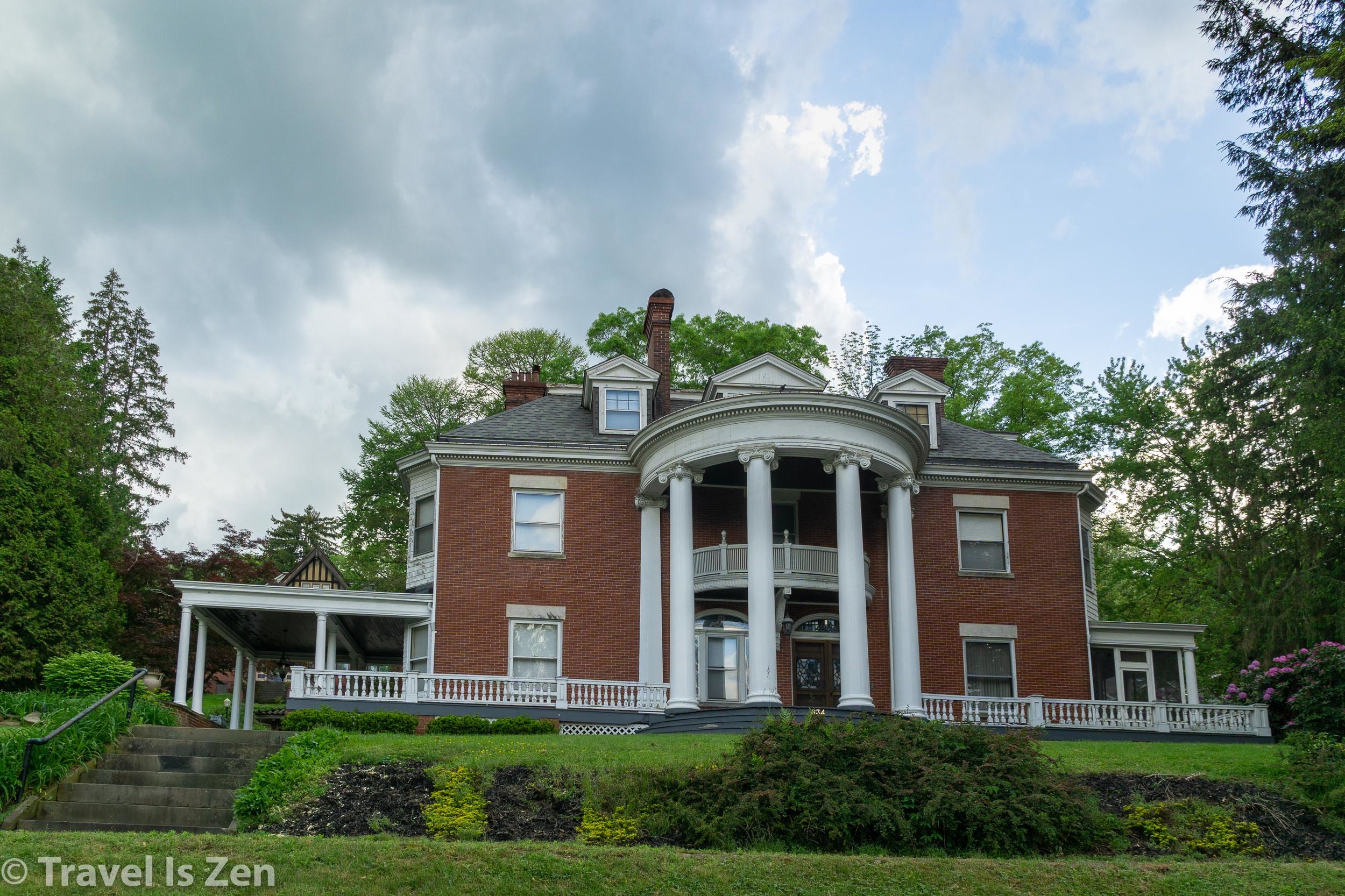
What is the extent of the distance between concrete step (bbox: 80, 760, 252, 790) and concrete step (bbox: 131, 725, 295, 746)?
1.53 m

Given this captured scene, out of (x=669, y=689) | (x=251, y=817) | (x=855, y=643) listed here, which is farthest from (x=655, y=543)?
(x=251, y=817)

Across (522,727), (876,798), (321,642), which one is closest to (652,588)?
(522,727)

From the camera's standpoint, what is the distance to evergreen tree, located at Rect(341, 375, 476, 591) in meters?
47.4

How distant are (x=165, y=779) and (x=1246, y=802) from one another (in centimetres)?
1401

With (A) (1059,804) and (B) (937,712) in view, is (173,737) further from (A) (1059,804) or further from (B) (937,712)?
(B) (937,712)

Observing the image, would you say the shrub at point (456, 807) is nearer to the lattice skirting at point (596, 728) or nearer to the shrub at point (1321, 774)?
the lattice skirting at point (596, 728)

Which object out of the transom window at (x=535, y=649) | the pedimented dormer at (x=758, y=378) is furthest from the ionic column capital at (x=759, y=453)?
the transom window at (x=535, y=649)

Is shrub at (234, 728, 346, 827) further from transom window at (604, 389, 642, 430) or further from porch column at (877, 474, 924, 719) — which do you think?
transom window at (604, 389, 642, 430)

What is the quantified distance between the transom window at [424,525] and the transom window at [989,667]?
1304cm

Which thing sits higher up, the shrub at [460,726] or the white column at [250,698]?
the white column at [250,698]

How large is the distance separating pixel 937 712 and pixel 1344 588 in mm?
9440

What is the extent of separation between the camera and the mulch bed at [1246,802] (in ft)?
46.5

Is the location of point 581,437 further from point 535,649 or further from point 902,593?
point 902,593

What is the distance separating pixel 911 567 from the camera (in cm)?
2619
